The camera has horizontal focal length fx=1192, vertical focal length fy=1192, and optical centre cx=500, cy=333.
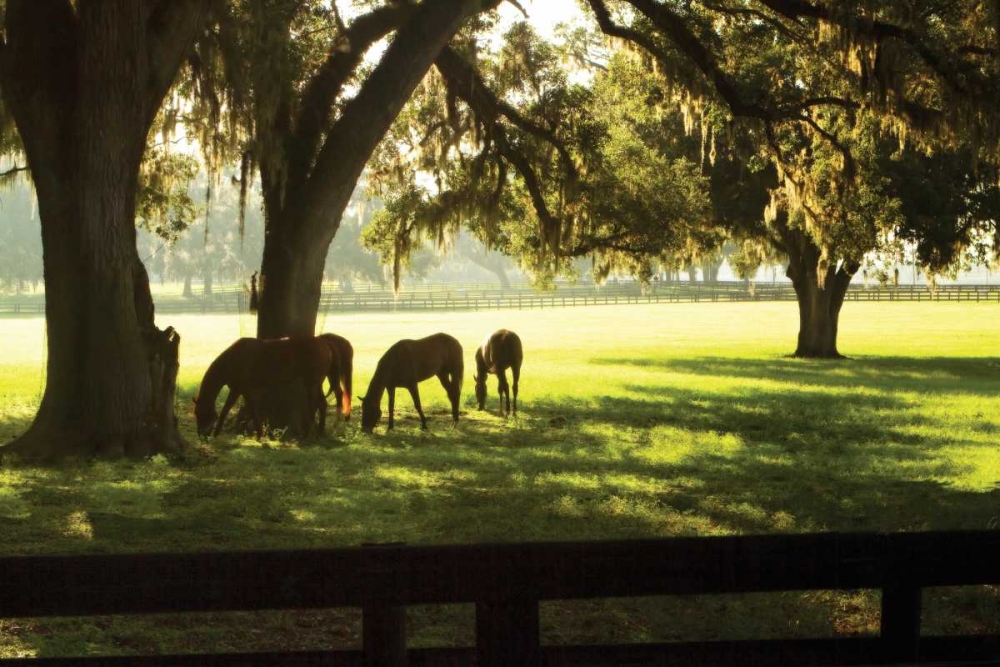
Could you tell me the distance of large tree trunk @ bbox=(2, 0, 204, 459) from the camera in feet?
42.1

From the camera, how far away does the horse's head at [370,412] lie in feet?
52.4

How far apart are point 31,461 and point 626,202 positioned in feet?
46.2

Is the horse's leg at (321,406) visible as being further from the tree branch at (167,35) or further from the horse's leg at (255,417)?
the tree branch at (167,35)

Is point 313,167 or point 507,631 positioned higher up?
point 313,167

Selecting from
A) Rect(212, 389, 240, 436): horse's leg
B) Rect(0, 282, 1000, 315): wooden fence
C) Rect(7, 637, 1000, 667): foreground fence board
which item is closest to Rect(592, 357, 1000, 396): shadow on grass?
Rect(212, 389, 240, 436): horse's leg

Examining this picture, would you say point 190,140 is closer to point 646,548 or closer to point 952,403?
point 952,403

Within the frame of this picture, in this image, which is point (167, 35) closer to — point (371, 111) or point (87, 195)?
point (87, 195)

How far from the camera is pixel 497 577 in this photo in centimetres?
348

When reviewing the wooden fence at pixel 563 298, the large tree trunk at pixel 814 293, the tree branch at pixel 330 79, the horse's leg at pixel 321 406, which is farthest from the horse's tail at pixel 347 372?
the wooden fence at pixel 563 298

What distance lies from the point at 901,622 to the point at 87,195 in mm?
11084

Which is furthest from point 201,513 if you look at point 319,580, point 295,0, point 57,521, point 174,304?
point 174,304

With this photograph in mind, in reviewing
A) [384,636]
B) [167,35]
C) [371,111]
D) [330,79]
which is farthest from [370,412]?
[384,636]

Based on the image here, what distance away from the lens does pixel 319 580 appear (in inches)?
136

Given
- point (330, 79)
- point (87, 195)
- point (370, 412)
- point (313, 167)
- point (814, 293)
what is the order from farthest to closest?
point (814, 293), point (330, 79), point (313, 167), point (370, 412), point (87, 195)
